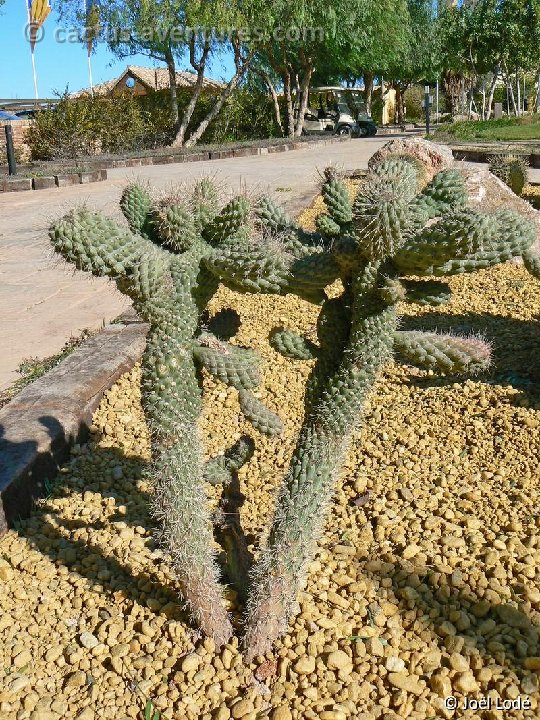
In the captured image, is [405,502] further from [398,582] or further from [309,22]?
[309,22]

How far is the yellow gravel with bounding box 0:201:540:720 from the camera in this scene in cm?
203

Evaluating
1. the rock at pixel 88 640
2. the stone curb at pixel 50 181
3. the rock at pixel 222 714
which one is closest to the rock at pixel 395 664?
the rock at pixel 222 714

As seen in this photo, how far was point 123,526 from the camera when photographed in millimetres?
2840

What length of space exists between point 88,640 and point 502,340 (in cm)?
320

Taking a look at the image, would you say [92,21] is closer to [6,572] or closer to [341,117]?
[341,117]

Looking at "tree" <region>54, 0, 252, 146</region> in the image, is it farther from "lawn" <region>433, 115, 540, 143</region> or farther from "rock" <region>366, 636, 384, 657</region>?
"rock" <region>366, 636, 384, 657</region>

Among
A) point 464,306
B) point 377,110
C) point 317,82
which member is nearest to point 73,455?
point 464,306

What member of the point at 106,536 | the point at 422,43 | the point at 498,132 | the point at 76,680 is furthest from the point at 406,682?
the point at 422,43

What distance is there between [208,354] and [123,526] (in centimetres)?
110

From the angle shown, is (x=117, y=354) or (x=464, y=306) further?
(x=464, y=306)

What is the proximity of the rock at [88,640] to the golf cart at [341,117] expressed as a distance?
32.2 m

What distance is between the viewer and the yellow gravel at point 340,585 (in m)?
2.03

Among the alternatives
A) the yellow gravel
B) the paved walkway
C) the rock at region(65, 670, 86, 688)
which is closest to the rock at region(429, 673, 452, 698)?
the yellow gravel

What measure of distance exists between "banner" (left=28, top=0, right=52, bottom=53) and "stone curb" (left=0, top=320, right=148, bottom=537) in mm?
28940
